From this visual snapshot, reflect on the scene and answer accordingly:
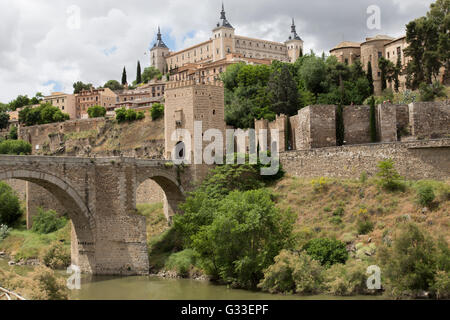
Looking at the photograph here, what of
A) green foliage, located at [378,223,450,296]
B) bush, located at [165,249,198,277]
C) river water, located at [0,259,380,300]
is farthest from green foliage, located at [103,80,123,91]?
green foliage, located at [378,223,450,296]

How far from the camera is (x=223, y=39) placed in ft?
303

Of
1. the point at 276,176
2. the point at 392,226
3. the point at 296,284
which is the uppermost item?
the point at 276,176

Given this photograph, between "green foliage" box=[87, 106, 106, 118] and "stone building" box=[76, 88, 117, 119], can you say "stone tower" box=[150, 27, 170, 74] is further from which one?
"green foliage" box=[87, 106, 106, 118]

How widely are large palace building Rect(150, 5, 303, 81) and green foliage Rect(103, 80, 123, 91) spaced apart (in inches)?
402

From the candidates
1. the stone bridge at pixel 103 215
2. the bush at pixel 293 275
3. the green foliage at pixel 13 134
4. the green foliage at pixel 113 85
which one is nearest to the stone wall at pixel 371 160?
A: the bush at pixel 293 275

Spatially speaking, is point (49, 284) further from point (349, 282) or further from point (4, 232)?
point (4, 232)

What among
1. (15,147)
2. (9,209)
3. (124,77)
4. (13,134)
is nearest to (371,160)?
(9,209)

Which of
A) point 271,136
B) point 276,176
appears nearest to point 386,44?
point 271,136

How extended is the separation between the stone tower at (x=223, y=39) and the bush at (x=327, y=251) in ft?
233

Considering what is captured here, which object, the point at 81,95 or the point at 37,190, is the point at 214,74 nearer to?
the point at 81,95

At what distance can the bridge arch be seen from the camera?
30.9 metres

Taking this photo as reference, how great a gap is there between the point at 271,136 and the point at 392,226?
50.4 ft

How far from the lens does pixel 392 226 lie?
76.2 ft
